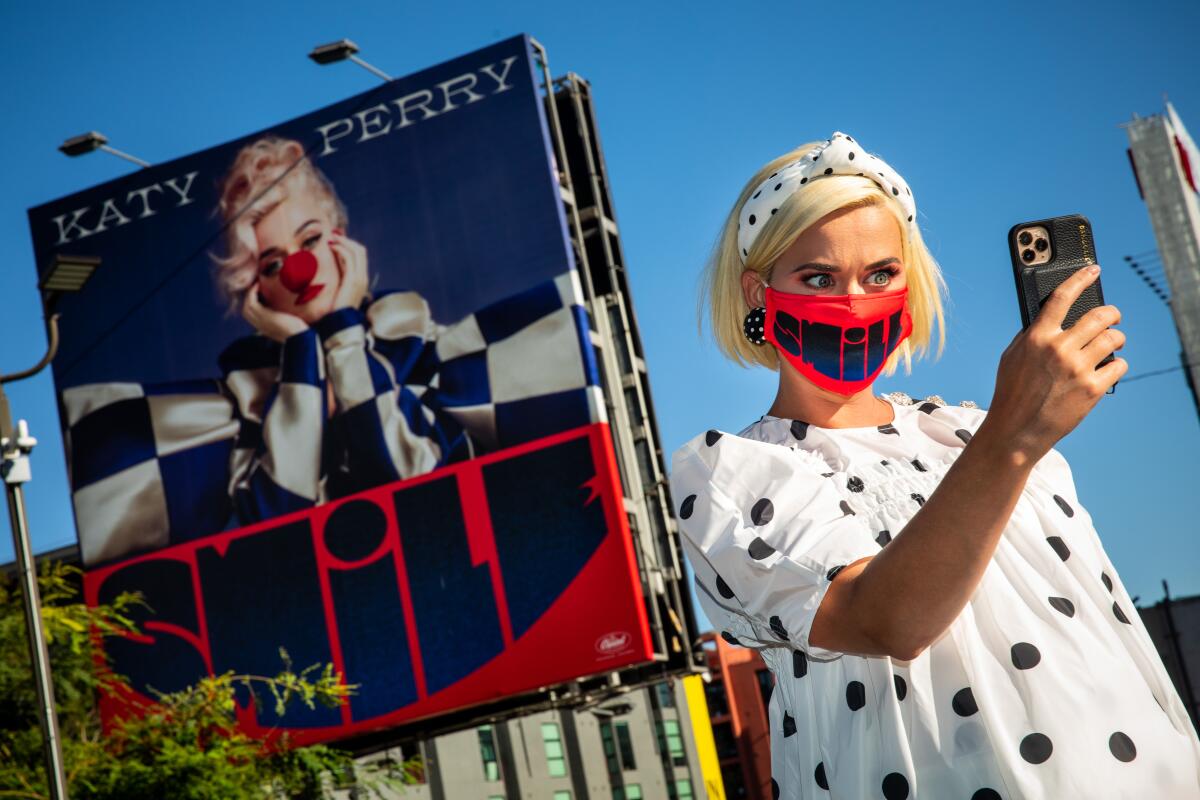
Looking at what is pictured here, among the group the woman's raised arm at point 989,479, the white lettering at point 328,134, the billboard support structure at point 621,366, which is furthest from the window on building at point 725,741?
the woman's raised arm at point 989,479

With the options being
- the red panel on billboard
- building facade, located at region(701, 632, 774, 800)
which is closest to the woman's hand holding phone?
the red panel on billboard

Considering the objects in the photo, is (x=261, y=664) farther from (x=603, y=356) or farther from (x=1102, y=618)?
(x=1102, y=618)

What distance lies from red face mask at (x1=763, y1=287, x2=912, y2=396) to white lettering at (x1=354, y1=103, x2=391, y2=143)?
62.7 feet

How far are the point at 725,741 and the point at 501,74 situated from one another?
43.8 meters

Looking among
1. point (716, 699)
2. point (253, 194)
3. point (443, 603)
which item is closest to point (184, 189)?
point (253, 194)

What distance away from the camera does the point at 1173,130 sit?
5753 cm

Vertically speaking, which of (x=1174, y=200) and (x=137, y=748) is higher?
(x=1174, y=200)

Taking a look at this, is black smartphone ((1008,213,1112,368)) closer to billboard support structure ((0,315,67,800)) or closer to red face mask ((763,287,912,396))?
red face mask ((763,287,912,396))

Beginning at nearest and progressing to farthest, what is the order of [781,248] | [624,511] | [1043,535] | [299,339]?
[1043,535] → [781,248] → [624,511] → [299,339]

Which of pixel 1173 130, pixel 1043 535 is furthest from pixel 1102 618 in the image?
pixel 1173 130

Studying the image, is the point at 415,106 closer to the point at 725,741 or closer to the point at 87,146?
the point at 87,146

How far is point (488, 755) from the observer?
Answer: 126 feet

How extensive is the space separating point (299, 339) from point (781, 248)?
1884 centimetres

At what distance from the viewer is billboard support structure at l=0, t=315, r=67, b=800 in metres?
8.95
